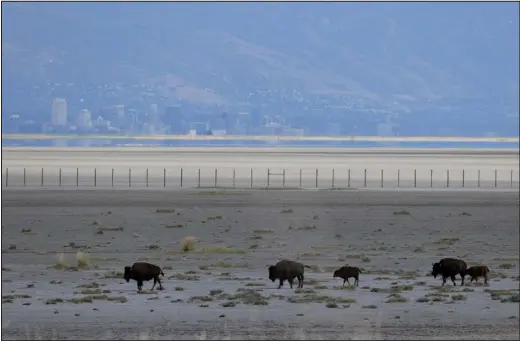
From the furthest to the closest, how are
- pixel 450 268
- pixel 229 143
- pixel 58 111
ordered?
1. pixel 229 143
2. pixel 58 111
3. pixel 450 268

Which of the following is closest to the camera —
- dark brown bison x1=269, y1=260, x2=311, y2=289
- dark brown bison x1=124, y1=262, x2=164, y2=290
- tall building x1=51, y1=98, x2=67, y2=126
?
dark brown bison x1=124, y1=262, x2=164, y2=290

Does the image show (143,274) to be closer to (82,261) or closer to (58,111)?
(82,261)

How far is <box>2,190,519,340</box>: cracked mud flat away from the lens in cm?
1461

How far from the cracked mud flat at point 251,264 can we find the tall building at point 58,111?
52025mm

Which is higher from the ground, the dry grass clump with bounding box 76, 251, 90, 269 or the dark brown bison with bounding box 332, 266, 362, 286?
the dark brown bison with bounding box 332, 266, 362, 286

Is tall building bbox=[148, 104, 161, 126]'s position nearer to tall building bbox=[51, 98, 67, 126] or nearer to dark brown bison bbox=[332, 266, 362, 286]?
tall building bbox=[51, 98, 67, 126]

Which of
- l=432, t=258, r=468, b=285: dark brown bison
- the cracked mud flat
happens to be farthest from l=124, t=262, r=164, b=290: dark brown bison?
l=432, t=258, r=468, b=285: dark brown bison

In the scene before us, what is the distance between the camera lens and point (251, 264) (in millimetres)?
24375

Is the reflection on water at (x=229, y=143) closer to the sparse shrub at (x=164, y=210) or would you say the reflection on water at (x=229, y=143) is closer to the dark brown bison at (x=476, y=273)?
the sparse shrub at (x=164, y=210)

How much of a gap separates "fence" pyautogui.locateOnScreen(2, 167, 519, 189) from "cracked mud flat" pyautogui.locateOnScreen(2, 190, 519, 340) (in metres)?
10.7

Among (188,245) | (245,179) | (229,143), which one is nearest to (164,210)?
(188,245)

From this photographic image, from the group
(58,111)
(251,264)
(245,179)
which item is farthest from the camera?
(58,111)

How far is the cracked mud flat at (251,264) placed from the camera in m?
14.6

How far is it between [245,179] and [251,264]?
1839 inches
